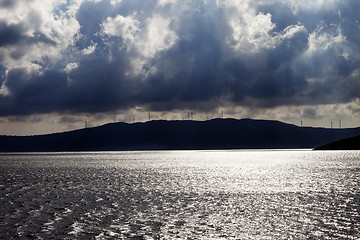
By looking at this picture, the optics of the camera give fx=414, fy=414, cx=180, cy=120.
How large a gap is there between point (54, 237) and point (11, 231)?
217 inches

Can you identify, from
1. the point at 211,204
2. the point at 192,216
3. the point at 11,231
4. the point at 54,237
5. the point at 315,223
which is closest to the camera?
the point at 54,237

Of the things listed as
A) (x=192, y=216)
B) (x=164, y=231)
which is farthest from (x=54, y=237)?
(x=192, y=216)

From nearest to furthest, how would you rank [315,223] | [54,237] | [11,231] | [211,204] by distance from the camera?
[54,237] → [11,231] → [315,223] → [211,204]

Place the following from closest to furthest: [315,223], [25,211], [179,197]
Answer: [315,223] → [25,211] → [179,197]

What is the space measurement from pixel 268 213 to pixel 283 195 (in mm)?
19852

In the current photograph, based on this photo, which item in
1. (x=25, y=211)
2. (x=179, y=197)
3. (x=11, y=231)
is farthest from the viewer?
(x=179, y=197)

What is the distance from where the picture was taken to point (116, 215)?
49.0 m

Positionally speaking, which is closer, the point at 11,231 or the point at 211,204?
the point at 11,231

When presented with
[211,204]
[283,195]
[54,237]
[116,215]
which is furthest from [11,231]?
[283,195]

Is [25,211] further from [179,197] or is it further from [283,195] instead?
[283,195]

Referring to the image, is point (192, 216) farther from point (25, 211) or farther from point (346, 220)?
point (25, 211)

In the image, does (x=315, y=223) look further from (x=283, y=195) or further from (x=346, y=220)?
(x=283, y=195)

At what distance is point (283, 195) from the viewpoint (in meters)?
68.5

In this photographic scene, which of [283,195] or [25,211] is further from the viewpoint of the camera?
[283,195]
